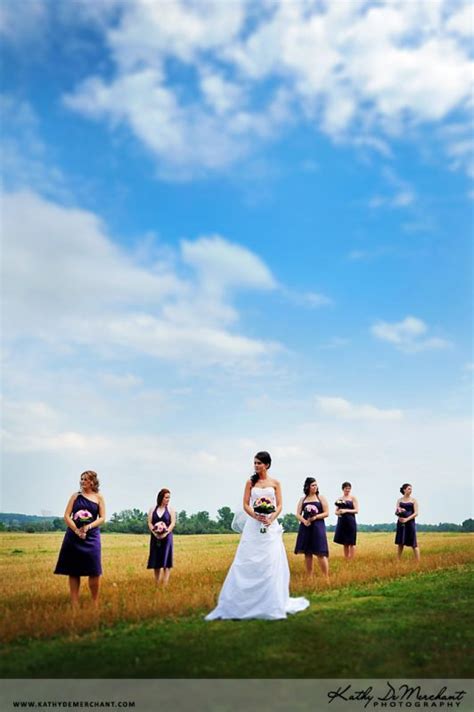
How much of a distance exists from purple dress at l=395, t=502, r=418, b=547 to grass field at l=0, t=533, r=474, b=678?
402 centimetres

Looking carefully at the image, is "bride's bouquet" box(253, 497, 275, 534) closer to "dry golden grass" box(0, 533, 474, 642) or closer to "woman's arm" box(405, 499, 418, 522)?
"dry golden grass" box(0, 533, 474, 642)

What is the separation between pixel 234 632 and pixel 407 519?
13.6 metres

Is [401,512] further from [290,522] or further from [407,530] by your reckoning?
[290,522]

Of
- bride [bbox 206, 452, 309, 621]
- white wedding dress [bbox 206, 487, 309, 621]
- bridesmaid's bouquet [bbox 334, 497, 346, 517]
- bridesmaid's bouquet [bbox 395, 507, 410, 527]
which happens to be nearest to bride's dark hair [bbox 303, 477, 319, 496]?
bride [bbox 206, 452, 309, 621]

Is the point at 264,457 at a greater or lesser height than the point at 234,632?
greater

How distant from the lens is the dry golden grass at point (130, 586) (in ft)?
40.9

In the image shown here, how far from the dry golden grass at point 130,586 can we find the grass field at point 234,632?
1.6 inches

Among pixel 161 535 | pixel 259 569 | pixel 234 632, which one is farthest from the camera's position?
pixel 161 535

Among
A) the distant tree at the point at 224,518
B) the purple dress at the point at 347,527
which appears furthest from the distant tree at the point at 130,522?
the purple dress at the point at 347,527

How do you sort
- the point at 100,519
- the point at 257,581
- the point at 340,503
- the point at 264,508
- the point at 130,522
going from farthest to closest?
the point at 130,522 → the point at 340,503 → the point at 100,519 → the point at 264,508 → the point at 257,581

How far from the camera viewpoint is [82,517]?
13.7 metres

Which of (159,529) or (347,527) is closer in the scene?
(159,529)

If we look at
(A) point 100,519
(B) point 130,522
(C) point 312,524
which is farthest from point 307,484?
(B) point 130,522
